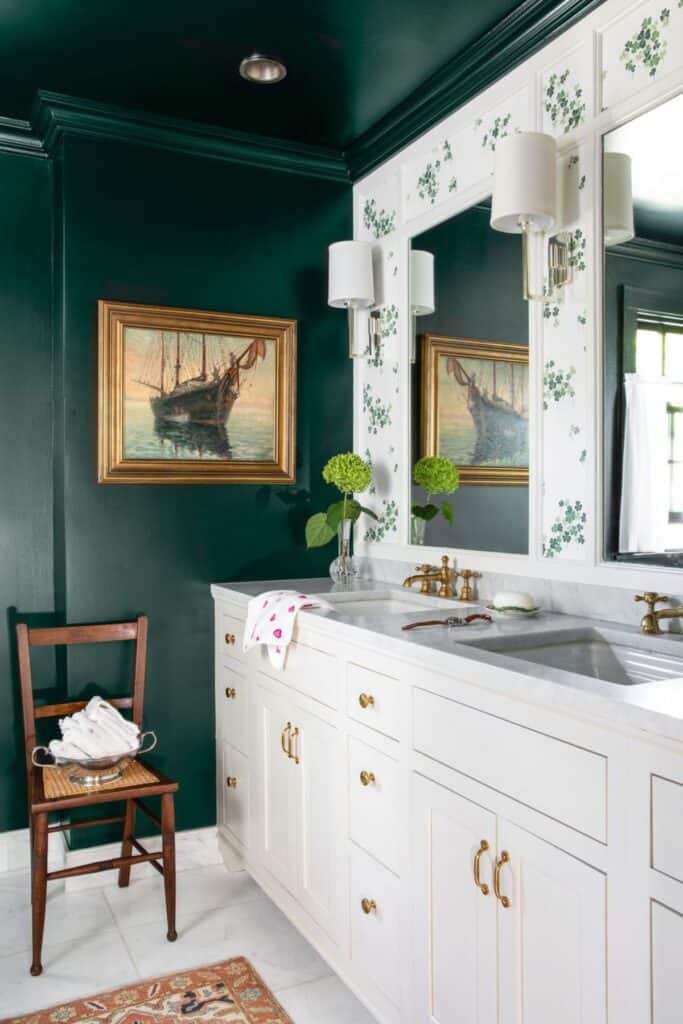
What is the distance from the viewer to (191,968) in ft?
7.68

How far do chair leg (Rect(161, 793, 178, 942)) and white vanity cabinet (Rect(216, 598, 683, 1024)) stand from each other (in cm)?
30

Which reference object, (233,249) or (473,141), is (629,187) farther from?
(233,249)

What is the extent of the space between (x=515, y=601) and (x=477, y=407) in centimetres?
69

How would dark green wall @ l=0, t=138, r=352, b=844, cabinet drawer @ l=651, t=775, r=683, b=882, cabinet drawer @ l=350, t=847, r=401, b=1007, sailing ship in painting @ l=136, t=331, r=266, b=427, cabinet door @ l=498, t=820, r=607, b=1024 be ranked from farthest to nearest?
sailing ship in painting @ l=136, t=331, r=266, b=427, dark green wall @ l=0, t=138, r=352, b=844, cabinet drawer @ l=350, t=847, r=401, b=1007, cabinet door @ l=498, t=820, r=607, b=1024, cabinet drawer @ l=651, t=775, r=683, b=882

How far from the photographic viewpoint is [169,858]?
2.50 meters

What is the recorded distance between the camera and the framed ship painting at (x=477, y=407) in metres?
2.41

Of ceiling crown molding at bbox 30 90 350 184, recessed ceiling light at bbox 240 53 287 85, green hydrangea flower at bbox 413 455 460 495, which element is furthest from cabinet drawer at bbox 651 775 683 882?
ceiling crown molding at bbox 30 90 350 184

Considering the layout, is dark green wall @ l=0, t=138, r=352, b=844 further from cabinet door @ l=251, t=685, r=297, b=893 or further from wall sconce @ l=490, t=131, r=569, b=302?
wall sconce @ l=490, t=131, r=569, b=302

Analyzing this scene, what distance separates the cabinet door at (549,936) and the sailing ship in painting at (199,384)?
1.94 metres

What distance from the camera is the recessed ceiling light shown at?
8.38 feet

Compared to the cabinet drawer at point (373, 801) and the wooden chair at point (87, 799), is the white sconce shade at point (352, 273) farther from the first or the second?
the cabinet drawer at point (373, 801)

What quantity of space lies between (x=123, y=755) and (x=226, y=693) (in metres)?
0.49

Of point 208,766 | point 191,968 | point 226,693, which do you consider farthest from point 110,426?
point 191,968

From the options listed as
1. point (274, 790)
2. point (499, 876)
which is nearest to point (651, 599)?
point (499, 876)
